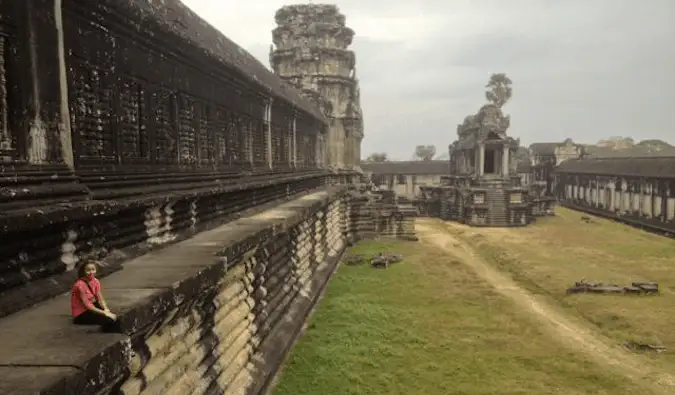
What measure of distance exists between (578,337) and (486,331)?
232 centimetres

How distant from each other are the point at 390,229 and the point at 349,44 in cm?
1289

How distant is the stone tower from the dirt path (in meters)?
12.7

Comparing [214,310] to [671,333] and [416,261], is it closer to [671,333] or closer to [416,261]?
[671,333]

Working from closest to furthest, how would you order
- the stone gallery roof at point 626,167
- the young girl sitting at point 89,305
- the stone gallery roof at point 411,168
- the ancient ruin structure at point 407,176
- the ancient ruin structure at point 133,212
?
the young girl sitting at point 89,305
the ancient ruin structure at point 133,212
the stone gallery roof at point 626,167
the ancient ruin structure at point 407,176
the stone gallery roof at point 411,168

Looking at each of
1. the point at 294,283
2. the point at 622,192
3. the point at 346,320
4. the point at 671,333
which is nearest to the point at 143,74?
the point at 294,283

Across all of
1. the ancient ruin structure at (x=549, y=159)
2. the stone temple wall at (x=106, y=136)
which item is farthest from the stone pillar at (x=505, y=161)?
the stone temple wall at (x=106, y=136)

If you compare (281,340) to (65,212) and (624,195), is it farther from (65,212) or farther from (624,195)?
(624,195)

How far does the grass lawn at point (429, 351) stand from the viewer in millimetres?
9055

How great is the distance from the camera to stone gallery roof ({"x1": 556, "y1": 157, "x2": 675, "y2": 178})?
37156 millimetres

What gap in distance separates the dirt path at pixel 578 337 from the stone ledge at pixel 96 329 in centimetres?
848

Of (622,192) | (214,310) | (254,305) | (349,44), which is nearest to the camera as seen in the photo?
(214,310)

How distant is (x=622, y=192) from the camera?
140 ft

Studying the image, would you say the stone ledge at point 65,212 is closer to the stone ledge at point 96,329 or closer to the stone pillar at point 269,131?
the stone ledge at point 96,329

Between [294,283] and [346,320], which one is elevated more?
[294,283]
